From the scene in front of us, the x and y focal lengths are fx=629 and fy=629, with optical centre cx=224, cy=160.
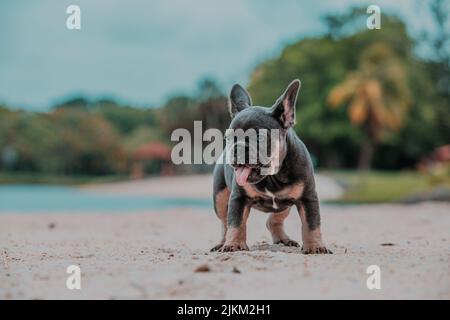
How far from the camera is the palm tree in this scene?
4262 cm

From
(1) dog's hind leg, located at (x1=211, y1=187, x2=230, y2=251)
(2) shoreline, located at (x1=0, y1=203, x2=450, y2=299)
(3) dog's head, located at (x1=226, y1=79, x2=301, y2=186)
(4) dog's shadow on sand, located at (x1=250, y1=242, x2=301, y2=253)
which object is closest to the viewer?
(2) shoreline, located at (x1=0, y1=203, x2=450, y2=299)

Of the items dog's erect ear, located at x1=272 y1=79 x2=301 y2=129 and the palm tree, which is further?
the palm tree

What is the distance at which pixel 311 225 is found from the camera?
616 cm

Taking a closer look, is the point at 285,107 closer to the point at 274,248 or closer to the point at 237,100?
the point at 237,100

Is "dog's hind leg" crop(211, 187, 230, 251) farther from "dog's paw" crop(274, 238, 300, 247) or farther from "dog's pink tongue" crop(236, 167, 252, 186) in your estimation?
"dog's pink tongue" crop(236, 167, 252, 186)

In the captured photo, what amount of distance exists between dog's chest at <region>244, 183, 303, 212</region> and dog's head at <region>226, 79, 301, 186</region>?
0.99 ft

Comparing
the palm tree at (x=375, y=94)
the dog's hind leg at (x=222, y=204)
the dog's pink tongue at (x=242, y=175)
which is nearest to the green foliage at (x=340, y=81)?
the palm tree at (x=375, y=94)

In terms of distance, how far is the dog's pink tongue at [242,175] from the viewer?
217 inches

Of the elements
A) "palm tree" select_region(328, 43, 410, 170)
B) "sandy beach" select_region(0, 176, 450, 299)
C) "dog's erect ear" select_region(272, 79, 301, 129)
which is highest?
"palm tree" select_region(328, 43, 410, 170)

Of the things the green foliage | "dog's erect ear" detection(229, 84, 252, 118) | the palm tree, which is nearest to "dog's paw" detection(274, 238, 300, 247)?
"dog's erect ear" detection(229, 84, 252, 118)

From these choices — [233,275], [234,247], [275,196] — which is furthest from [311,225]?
[233,275]

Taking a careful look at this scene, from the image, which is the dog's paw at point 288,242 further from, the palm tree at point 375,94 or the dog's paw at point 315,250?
the palm tree at point 375,94
